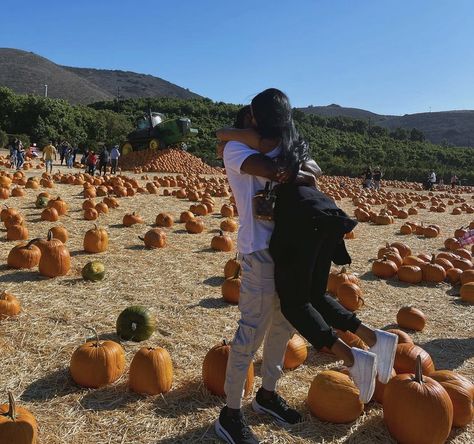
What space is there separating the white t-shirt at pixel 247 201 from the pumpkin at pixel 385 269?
4.95 metres

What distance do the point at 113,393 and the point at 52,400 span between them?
429mm

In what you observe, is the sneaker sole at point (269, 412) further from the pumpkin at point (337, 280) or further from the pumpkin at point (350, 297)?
the pumpkin at point (337, 280)

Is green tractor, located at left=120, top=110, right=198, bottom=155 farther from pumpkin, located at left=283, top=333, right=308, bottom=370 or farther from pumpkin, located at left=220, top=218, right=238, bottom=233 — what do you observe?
pumpkin, located at left=283, top=333, right=308, bottom=370

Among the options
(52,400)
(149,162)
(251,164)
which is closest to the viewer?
(251,164)

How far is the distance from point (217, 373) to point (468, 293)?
4366 millimetres

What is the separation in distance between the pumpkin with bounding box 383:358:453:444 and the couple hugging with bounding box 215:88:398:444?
341mm

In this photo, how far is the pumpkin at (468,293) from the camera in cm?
630

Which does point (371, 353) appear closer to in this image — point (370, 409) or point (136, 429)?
point (370, 409)

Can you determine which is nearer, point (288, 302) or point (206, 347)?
point (288, 302)

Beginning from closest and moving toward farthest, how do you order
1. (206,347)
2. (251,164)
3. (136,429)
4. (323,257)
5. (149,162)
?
(251,164) → (323,257) → (136,429) → (206,347) → (149,162)

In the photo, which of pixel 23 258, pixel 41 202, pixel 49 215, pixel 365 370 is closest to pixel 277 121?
pixel 365 370

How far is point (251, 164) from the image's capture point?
2641 mm

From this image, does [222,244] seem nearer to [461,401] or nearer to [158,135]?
[461,401]

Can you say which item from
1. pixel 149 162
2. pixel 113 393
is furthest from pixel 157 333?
pixel 149 162
